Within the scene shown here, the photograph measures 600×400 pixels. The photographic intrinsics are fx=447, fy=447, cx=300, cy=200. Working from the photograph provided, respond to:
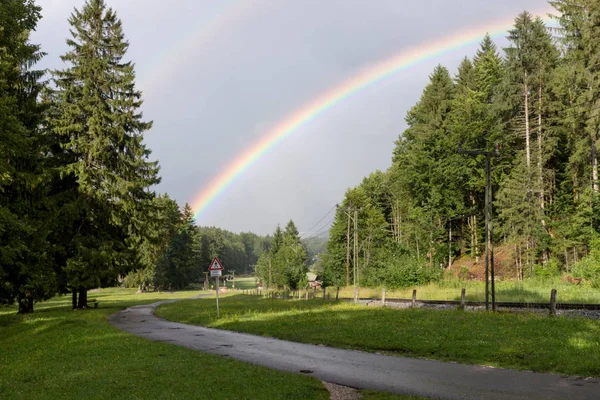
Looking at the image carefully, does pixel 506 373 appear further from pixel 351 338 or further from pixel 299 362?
pixel 351 338

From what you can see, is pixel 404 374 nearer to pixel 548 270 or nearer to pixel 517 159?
pixel 548 270

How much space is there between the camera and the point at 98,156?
34625 mm

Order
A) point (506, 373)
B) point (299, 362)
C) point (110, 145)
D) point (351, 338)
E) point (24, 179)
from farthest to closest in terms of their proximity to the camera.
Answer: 1. point (110, 145)
2. point (24, 179)
3. point (351, 338)
4. point (299, 362)
5. point (506, 373)

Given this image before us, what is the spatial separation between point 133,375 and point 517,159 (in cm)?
5004

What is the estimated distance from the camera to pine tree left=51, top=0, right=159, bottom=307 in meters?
33.1

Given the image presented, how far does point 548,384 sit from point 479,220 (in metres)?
54.5

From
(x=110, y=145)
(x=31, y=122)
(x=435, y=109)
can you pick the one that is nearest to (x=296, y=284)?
(x=435, y=109)

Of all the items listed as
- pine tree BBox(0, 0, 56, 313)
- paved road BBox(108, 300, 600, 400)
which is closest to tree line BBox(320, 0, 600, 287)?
paved road BBox(108, 300, 600, 400)

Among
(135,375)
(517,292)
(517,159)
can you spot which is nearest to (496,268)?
(517,159)

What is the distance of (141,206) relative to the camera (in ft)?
119

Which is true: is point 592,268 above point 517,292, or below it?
above

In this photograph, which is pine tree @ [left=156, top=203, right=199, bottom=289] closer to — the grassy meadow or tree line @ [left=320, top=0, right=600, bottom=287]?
tree line @ [left=320, top=0, right=600, bottom=287]

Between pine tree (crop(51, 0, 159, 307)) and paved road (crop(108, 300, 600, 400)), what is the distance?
19.7 meters

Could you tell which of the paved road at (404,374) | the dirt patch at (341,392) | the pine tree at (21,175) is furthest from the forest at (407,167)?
the dirt patch at (341,392)
